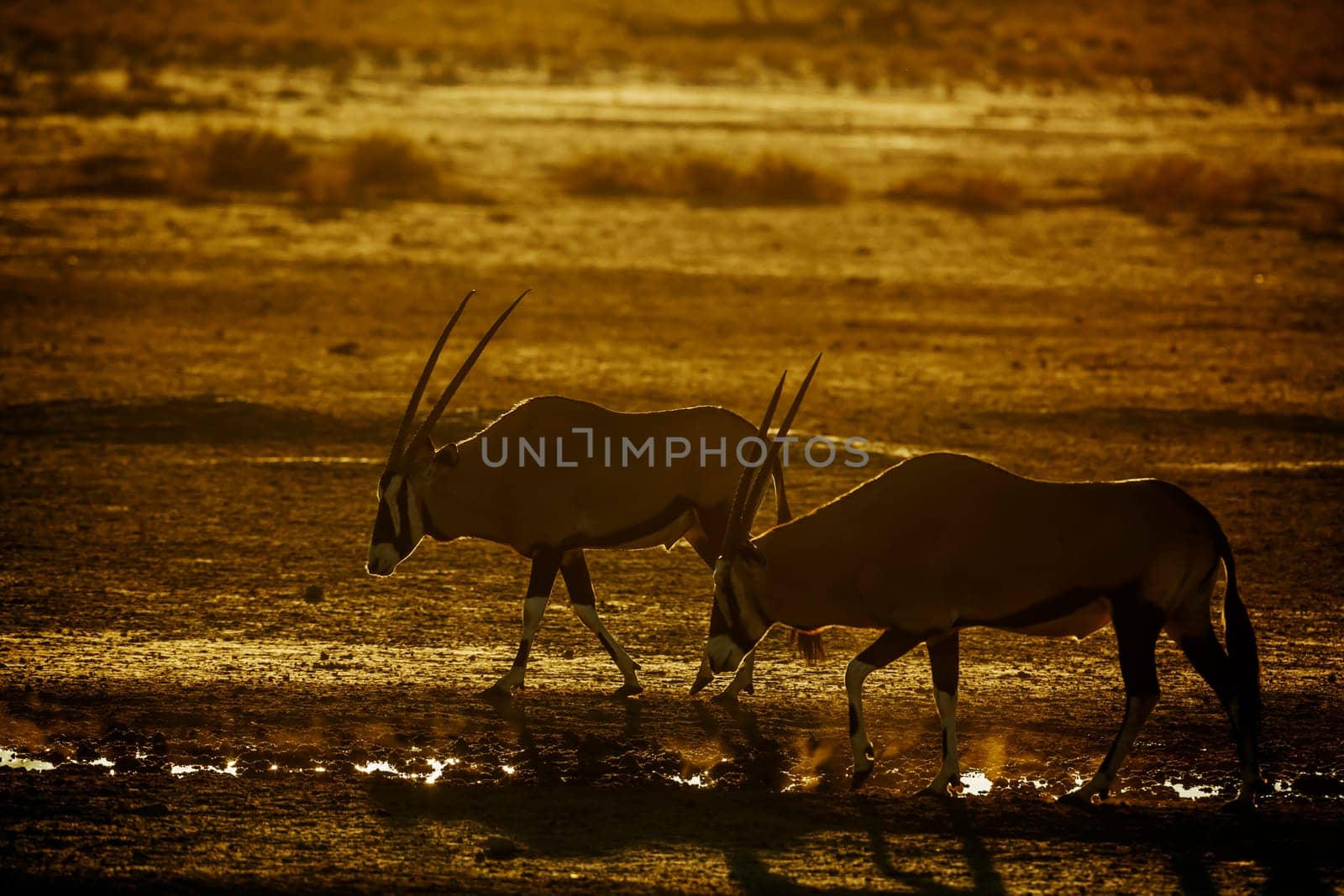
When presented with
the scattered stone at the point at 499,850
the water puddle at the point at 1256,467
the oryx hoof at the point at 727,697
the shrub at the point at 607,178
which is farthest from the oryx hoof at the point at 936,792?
the shrub at the point at 607,178

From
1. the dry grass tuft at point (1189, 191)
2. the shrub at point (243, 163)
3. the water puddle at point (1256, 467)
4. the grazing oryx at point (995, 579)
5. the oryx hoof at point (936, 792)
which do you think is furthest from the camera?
the shrub at point (243, 163)

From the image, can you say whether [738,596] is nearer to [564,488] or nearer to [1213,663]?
[564,488]

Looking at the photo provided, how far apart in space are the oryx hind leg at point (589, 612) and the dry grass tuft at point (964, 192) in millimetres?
25288

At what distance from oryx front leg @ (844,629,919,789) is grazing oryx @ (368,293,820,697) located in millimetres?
1376

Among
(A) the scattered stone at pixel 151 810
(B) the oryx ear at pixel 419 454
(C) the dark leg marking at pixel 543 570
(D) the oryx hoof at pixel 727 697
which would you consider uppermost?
(B) the oryx ear at pixel 419 454

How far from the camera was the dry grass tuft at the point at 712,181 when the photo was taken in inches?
1425

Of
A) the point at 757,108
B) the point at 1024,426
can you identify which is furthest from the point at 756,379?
the point at 757,108

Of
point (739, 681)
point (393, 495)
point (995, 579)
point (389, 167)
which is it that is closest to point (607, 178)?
point (389, 167)

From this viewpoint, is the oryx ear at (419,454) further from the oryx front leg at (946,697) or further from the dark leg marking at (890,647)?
the oryx front leg at (946,697)

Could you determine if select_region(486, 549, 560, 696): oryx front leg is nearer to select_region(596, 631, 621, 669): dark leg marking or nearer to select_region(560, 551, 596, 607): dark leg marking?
select_region(560, 551, 596, 607): dark leg marking

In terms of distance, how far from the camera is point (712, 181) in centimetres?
3703

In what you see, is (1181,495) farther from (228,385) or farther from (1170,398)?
(228,385)

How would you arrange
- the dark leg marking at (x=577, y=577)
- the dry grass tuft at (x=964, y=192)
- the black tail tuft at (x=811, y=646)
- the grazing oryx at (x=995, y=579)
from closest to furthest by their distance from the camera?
the grazing oryx at (x=995, y=579) → the black tail tuft at (x=811, y=646) → the dark leg marking at (x=577, y=577) → the dry grass tuft at (x=964, y=192)

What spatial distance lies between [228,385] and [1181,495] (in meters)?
12.0
